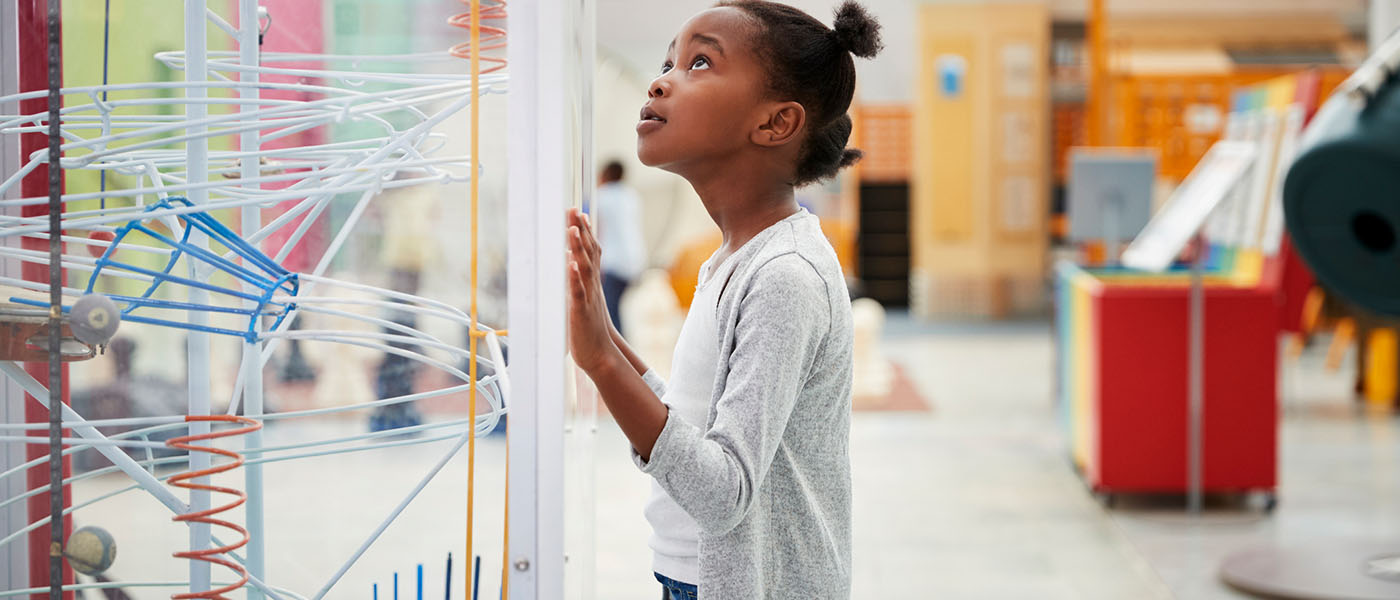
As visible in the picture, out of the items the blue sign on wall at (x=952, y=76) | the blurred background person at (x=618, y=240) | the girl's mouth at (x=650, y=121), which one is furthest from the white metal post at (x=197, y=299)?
the blue sign on wall at (x=952, y=76)

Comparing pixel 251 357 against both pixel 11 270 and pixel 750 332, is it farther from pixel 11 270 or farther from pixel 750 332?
pixel 750 332

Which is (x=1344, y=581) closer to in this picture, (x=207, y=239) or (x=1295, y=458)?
(x=1295, y=458)

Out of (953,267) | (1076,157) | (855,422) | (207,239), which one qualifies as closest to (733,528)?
(207,239)

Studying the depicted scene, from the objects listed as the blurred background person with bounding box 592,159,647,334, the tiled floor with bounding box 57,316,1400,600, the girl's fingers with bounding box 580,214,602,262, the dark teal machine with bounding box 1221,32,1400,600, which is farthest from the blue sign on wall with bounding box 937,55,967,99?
the girl's fingers with bounding box 580,214,602,262

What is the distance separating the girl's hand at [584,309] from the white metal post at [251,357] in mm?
297

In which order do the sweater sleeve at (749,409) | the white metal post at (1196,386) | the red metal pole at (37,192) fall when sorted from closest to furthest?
the sweater sleeve at (749,409) → the red metal pole at (37,192) → the white metal post at (1196,386)

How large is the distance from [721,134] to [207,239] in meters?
0.45

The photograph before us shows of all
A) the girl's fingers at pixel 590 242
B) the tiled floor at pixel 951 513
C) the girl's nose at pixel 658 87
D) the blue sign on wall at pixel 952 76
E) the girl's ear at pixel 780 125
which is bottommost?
the tiled floor at pixel 951 513

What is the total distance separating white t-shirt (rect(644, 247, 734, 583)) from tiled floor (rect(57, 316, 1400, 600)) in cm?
17

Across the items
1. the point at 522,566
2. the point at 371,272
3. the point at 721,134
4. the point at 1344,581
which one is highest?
the point at 721,134

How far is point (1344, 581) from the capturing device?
11.8 ft

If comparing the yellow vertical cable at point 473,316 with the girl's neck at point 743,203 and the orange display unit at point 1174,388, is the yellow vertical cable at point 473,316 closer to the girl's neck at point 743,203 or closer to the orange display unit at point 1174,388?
the girl's neck at point 743,203

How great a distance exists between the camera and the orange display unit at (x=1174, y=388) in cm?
442

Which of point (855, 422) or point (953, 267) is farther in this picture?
point (953, 267)
